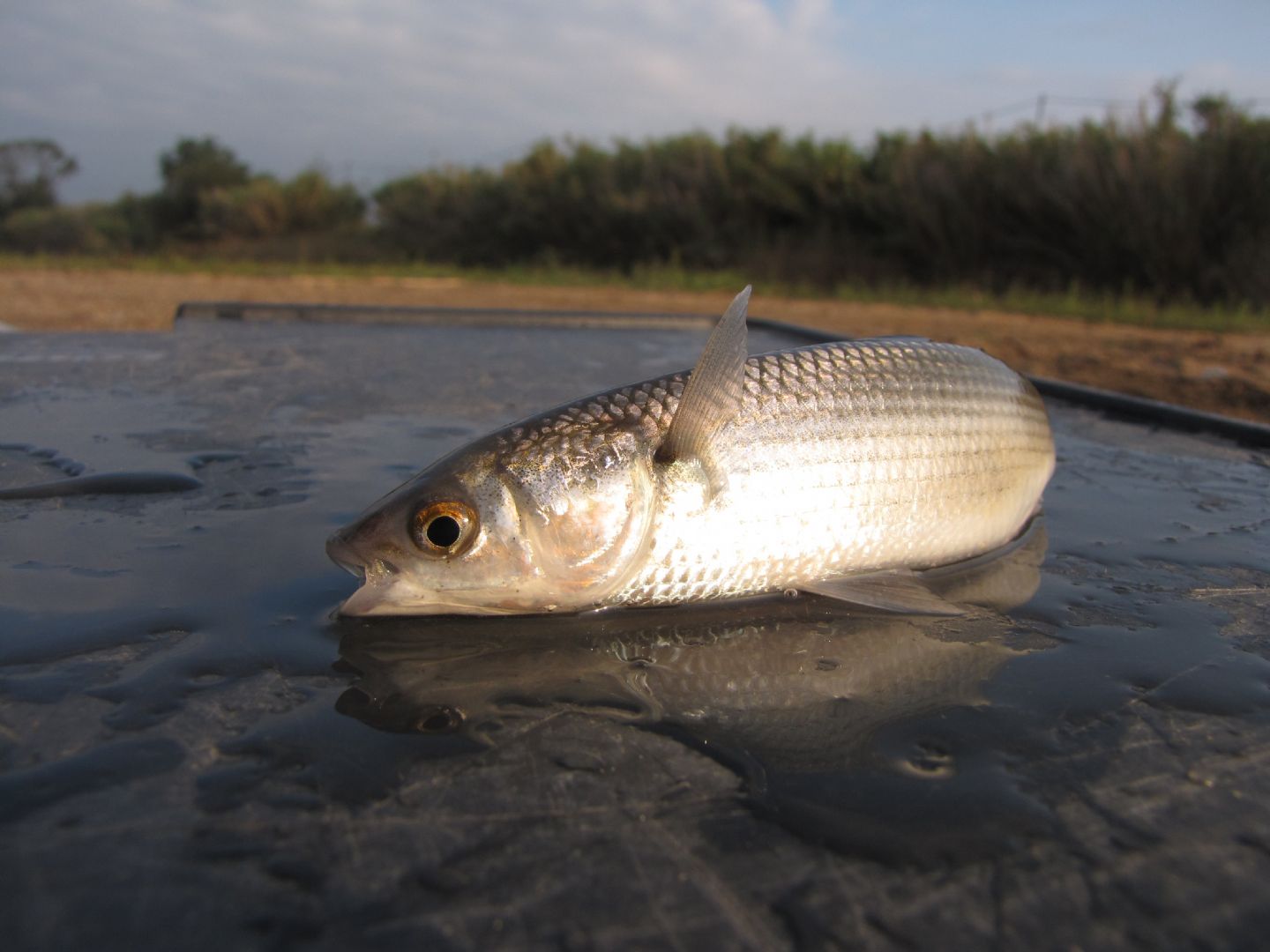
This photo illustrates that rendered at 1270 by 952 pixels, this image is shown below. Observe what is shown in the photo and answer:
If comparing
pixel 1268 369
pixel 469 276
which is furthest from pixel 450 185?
pixel 1268 369

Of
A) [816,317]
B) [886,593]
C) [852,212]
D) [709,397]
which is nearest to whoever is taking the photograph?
[709,397]

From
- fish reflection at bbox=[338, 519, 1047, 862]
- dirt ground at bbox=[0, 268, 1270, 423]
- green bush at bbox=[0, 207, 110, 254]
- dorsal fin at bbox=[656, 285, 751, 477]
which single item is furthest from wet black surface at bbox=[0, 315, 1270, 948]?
green bush at bbox=[0, 207, 110, 254]

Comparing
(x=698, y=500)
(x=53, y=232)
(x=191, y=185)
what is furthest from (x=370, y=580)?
(x=53, y=232)

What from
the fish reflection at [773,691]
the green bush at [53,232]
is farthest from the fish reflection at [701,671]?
the green bush at [53,232]

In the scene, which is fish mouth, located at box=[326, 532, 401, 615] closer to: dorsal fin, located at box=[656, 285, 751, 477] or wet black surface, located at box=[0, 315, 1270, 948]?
wet black surface, located at box=[0, 315, 1270, 948]

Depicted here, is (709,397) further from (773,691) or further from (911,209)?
(911,209)

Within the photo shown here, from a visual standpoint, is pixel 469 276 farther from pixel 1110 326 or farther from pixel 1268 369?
pixel 1268 369

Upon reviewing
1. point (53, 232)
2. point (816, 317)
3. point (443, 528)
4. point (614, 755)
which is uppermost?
point (53, 232)
